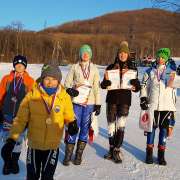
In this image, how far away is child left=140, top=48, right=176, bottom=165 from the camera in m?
6.03

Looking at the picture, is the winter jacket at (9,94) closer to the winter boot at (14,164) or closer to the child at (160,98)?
the winter boot at (14,164)

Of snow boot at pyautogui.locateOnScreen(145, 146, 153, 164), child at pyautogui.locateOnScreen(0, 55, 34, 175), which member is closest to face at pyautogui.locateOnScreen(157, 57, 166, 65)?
snow boot at pyautogui.locateOnScreen(145, 146, 153, 164)

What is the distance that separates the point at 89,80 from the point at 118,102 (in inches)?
22.2

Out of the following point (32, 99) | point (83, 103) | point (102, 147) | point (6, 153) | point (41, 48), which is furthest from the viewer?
point (41, 48)

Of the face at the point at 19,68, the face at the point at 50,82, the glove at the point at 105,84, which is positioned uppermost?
the face at the point at 19,68

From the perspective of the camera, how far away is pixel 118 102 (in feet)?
20.0

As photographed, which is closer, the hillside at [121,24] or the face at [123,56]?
the face at [123,56]

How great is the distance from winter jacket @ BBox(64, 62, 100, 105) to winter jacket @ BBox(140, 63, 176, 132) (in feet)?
2.37

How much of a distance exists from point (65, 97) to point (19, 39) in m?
52.6

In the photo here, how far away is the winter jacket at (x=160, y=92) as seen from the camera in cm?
602

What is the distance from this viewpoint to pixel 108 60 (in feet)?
188

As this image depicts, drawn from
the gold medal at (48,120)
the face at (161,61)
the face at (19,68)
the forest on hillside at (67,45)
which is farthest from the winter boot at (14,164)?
the forest on hillside at (67,45)

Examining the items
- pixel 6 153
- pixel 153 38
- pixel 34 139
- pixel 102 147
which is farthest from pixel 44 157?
pixel 153 38

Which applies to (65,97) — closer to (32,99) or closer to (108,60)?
(32,99)
